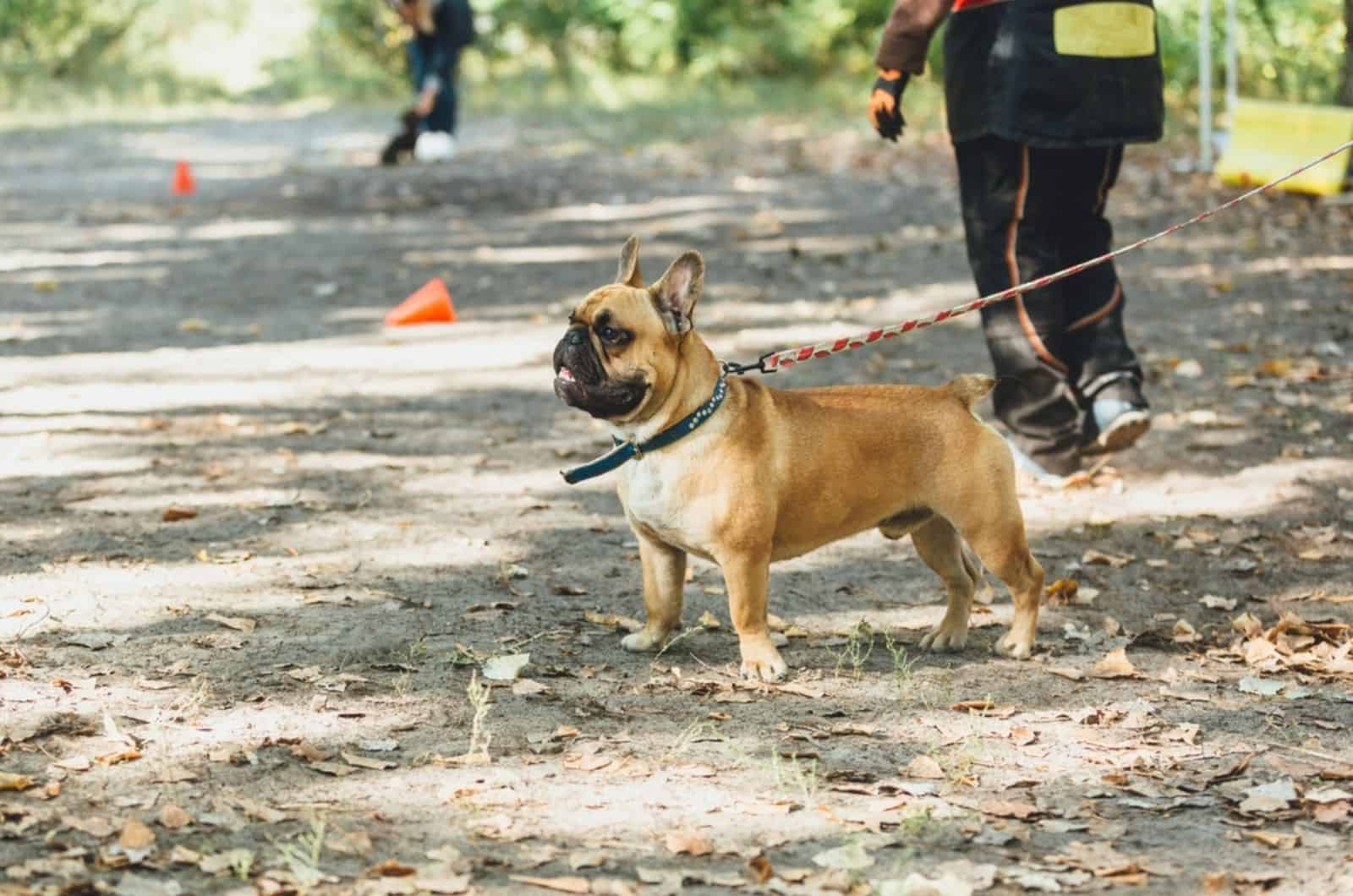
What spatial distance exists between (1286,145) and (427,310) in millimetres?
7714

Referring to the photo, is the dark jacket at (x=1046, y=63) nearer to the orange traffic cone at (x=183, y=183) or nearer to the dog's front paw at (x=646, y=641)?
the dog's front paw at (x=646, y=641)

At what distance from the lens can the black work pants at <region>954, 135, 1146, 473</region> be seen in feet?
21.4

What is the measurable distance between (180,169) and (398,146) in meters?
2.52

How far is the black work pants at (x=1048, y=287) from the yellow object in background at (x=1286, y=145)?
24.7ft

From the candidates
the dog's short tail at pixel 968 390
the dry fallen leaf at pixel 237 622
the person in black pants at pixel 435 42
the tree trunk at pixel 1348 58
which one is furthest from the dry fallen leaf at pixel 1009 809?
the person in black pants at pixel 435 42

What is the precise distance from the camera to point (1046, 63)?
628cm

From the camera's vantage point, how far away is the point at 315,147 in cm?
2117

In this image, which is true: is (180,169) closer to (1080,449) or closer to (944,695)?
(1080,449)

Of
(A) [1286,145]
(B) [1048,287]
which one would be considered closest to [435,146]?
(A) [1286,145]

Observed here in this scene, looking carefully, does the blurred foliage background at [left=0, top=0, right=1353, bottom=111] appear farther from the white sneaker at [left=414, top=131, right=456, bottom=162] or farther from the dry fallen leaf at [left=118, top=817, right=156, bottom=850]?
the dry fallen leaf at [left=118, top=817, right=156, bottom=850]

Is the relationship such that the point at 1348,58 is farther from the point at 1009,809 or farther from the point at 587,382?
the point at 1009,809

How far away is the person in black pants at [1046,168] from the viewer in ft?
20.7

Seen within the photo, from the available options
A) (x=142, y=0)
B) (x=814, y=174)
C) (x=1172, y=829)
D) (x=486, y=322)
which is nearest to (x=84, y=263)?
(x=486, y=322)

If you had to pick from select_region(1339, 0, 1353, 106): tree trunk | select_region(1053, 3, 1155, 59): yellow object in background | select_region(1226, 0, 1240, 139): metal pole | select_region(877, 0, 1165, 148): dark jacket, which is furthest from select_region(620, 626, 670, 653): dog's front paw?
select_region(1226, 0, 1240, 139): metal pole
